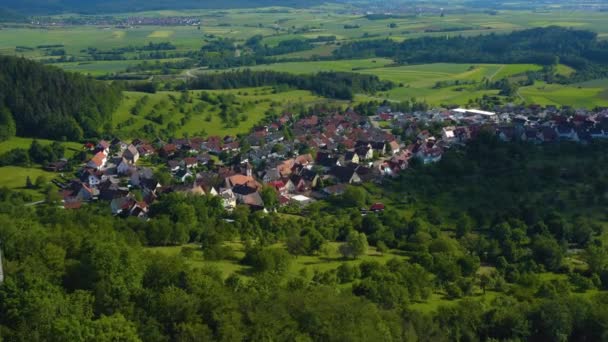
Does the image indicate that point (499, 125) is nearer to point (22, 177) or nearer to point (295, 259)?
point (295, 259)

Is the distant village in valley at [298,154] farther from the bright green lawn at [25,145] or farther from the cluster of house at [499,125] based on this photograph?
the bright green lawn at [25,145]

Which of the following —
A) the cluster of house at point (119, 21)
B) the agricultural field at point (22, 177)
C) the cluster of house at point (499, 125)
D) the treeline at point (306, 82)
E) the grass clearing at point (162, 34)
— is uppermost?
the cluster of house at point (119, 21)

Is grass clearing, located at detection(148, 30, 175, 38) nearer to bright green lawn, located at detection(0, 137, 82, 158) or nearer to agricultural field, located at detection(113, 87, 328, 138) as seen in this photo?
agricultural field, located at detection(113, 87, 328, 138)

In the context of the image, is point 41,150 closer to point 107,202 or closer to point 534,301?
point 107,202

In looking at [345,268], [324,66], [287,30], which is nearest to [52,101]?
[345,268]

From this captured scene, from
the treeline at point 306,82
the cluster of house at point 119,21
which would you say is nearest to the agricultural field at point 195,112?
the treeline at point 306,82

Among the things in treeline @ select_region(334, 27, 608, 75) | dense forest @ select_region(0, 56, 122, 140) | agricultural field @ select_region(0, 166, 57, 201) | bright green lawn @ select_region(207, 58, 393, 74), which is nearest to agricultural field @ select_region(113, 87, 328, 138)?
dense forest @ select_region(0, 56, 122, 140)
